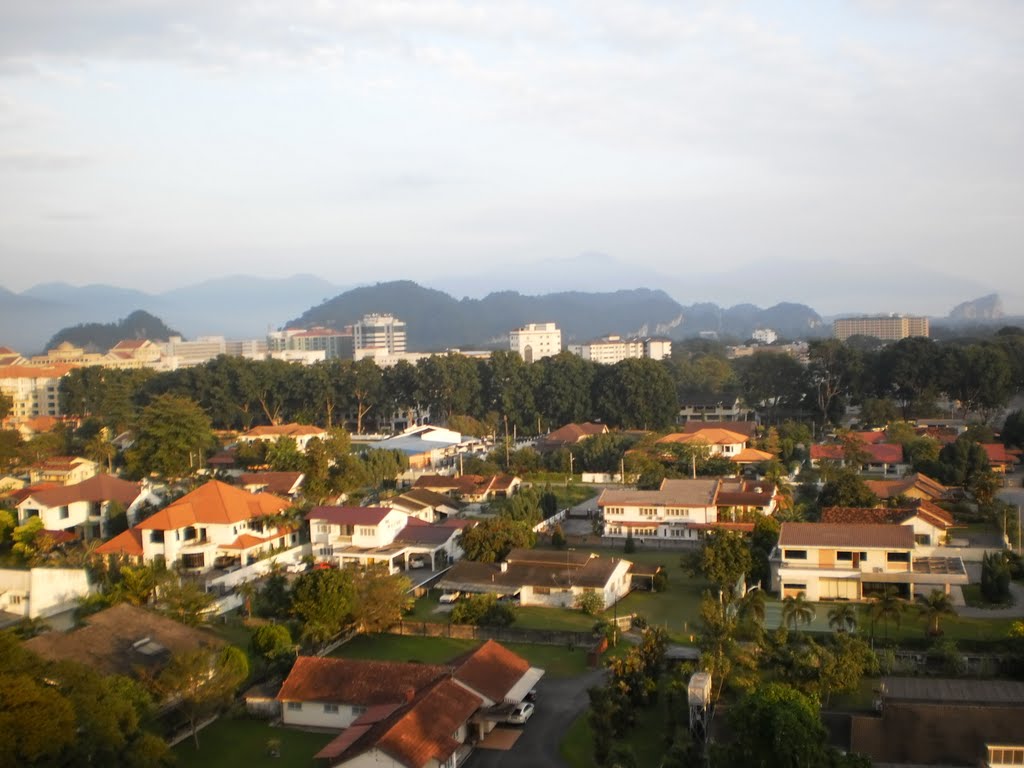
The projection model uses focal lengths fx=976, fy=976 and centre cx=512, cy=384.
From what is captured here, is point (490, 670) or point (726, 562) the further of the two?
point (726, 562)

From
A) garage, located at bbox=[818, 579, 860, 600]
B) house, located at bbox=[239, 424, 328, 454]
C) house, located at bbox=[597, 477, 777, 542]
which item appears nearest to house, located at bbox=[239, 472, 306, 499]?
house, located at bbox=[239, 424, 328, 454]

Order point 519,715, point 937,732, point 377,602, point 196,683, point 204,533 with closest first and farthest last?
point 937,732, point 196,683, point 519,715, point 377,602, point 204,533

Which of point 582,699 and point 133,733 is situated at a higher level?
point 133,733

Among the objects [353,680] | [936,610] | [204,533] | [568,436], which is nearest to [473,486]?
[204,533]

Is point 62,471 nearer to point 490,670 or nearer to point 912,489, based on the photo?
point 490,670

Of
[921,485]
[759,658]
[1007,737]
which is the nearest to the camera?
[1007,737]

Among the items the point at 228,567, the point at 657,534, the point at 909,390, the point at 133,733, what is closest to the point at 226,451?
the point at 228,567

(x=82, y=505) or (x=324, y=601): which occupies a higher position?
(x=324, y=601)

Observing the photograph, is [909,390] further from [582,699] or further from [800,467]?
[582,699]
